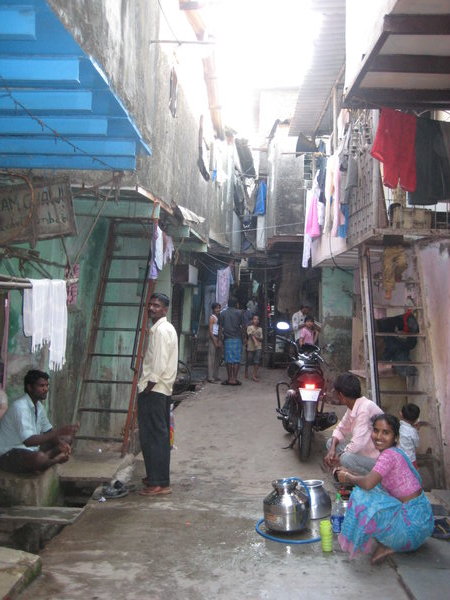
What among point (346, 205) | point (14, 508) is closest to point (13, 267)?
point (14, 508)

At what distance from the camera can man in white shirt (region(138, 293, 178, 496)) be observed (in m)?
5.79

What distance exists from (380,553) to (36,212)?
13.4ft

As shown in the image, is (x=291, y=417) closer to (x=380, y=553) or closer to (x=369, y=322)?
(x=369, y=322)

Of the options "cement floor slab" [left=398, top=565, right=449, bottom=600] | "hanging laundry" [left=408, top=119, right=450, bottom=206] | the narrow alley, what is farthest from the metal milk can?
"hanging laundry" [left=408, top=119, right=450, bottom=206]

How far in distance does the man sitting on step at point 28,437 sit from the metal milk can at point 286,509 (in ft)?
7.87

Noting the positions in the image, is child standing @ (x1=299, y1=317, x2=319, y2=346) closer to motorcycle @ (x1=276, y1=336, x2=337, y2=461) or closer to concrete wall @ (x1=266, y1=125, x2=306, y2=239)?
motorcycle @ (x1=276, y1=336, x2=337, y2=461)

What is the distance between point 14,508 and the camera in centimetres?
548

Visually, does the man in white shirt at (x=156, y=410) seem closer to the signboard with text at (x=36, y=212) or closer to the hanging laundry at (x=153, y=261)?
the signboard with text at (x=36, y=212)

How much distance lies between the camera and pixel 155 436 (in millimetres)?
5781

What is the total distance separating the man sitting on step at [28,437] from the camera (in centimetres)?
553

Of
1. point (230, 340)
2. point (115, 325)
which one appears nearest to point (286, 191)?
point (230, 340)

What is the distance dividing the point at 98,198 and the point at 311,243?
7953mm

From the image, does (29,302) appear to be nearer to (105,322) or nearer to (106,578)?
(106,578)

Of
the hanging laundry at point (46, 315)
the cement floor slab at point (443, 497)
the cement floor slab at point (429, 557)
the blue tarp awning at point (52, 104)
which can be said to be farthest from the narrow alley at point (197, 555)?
the blue tarp awning at point (52, 104)
